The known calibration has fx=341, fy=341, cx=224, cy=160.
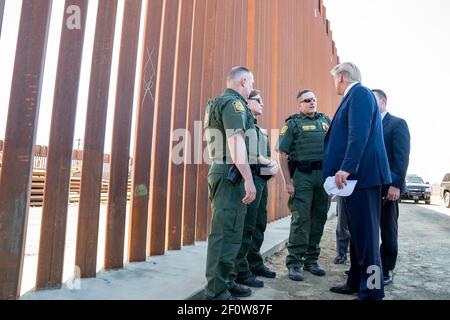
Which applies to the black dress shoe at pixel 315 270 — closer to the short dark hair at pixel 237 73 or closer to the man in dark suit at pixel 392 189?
the man in dark suit at pixel 392 189

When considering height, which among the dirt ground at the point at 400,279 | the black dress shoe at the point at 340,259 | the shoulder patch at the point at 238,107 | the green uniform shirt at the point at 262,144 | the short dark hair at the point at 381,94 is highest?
the short dark hair at the point at 381,94

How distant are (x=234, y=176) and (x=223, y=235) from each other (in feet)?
1.34

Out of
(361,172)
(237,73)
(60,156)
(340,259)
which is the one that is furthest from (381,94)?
(60,156)

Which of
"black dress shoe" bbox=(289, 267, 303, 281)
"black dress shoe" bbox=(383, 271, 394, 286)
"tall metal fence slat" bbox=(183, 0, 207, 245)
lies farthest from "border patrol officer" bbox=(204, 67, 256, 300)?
"black dress shoe" bbox=(383, 271, 394, 286)

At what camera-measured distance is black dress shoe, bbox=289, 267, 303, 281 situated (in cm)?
313

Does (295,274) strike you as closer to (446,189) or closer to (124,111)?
(124,111)

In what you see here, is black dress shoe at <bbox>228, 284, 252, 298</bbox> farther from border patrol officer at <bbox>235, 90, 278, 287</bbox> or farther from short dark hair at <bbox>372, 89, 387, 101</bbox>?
short dark hair at <bbox>372, 89, 387, 101</bbox>

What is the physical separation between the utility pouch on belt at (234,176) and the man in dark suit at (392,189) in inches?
58.8

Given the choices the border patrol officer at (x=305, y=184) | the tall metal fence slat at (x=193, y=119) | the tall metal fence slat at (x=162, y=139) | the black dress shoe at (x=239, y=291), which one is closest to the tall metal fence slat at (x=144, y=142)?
the tall metal fence slat at (x=162, y=139)

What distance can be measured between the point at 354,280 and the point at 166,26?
2.95 m

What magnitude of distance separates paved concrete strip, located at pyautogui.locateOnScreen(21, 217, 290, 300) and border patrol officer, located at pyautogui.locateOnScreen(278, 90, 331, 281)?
0.94 meters

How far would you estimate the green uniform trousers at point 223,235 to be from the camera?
2.31 metres

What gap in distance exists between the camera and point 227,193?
237 centimetres
